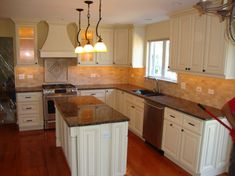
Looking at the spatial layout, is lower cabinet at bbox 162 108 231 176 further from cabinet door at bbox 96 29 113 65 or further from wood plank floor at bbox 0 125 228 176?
cabinet door at bbox 96 29 113 65

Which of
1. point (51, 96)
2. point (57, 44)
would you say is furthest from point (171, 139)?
point (57, 44)

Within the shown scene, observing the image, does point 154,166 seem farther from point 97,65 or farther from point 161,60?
point 97,65

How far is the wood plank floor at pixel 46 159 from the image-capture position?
3336mm

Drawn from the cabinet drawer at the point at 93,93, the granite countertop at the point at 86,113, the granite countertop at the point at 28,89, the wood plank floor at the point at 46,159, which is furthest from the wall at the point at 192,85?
the granite countertop at the point at 28,89

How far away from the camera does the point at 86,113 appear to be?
3.08m

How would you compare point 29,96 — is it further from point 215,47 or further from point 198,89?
point 215,47

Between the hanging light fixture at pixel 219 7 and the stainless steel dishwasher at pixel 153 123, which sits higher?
the hanging light fixture at pixel 219 7

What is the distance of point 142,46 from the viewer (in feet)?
17.9

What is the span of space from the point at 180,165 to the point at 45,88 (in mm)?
3316

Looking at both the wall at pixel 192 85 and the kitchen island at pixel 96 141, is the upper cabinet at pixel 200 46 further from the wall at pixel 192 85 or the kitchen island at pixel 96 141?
the kitchen island at pixel 96 141

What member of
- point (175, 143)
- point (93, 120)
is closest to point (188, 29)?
point (175, 143)

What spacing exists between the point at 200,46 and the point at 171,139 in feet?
5.15

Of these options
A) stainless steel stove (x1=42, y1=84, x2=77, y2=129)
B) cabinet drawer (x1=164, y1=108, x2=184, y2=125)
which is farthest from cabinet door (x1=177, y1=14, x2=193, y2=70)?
stainless steel stove (x1=42, y1=84, x2=77, y2=129)

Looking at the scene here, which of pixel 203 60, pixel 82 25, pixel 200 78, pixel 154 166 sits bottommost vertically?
pixel 154 166
